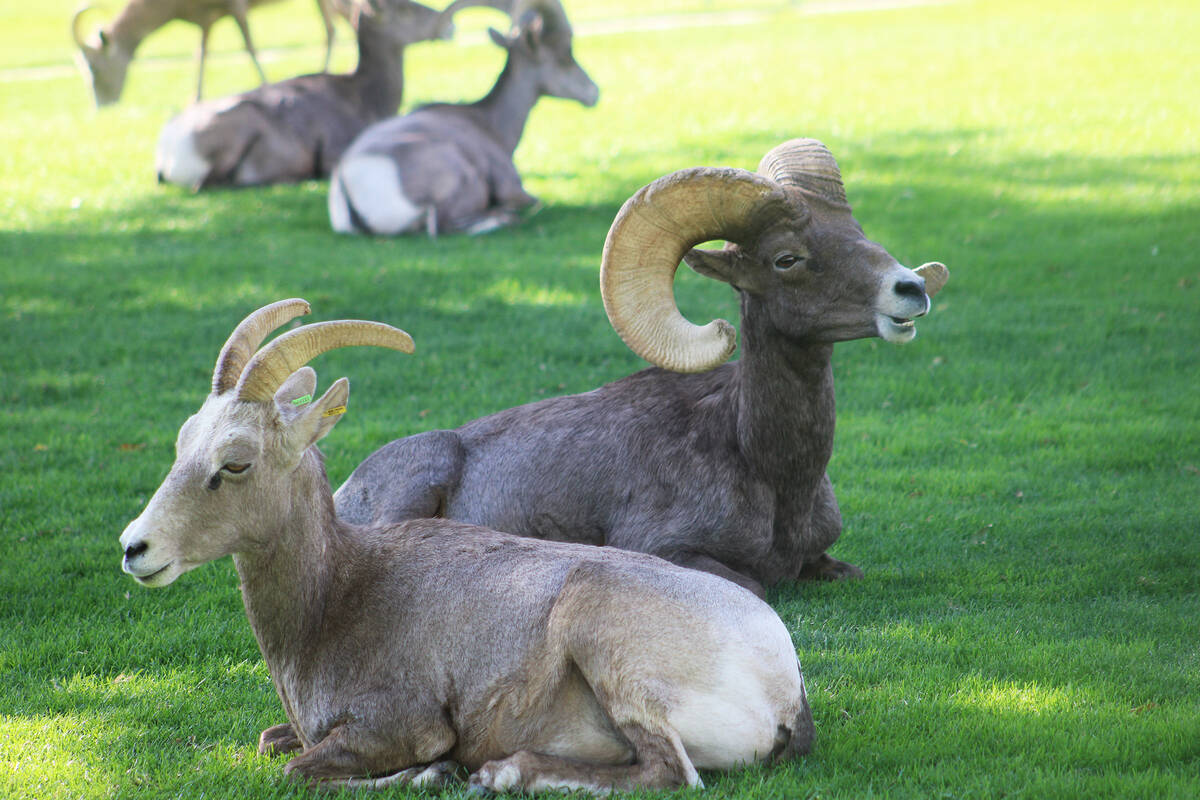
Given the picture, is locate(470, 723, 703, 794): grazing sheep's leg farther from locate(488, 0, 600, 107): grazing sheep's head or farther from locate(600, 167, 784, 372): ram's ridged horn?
locate(488, 0, 600, 107): grazing sheep's head

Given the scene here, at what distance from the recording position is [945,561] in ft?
23.6

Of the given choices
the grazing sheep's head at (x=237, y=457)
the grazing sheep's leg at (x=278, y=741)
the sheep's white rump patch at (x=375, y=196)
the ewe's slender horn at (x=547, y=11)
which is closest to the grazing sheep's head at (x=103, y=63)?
the ewe's slender horn at (x=547, y=11)

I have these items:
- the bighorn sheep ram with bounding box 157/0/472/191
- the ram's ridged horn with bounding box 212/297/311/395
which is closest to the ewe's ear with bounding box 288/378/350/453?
the ram's ridged horn with bounding box 212/297/311/395

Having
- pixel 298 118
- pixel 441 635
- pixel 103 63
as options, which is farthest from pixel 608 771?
pixel 103 63

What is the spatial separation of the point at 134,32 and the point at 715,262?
61.2ft

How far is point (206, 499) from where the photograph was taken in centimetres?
463

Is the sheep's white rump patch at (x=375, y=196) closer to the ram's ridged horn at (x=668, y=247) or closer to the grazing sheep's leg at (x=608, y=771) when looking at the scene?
the ram's ridged horn at (x=668, y=247)

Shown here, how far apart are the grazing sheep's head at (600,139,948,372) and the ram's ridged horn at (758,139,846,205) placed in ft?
0.15

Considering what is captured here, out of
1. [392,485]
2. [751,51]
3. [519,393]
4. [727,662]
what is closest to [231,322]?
[519,393]

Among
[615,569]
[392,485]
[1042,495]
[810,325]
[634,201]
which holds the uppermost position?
[634,201]

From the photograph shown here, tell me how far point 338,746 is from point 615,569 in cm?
118

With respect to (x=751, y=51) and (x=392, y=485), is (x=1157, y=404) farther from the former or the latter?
(x=751, y=51)

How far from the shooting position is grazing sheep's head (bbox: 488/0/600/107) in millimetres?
16438

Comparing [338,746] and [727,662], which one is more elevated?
[727,662]
